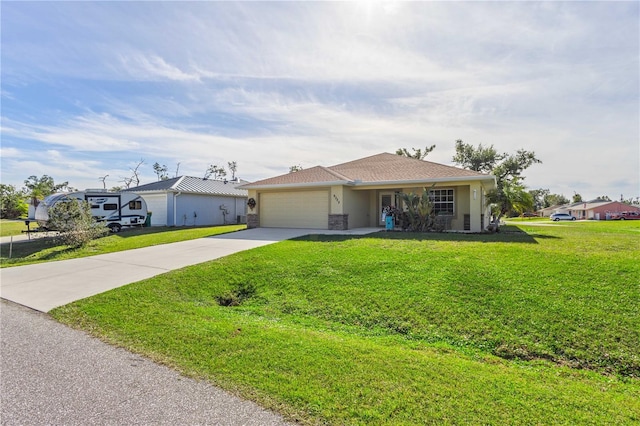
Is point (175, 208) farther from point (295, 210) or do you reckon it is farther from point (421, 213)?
point (421, 213)

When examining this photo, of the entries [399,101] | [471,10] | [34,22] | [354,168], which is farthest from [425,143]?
[34,22]

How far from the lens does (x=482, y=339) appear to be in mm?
4855

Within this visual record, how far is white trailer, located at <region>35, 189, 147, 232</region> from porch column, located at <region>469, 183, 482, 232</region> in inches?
732

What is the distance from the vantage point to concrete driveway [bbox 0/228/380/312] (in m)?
6.88

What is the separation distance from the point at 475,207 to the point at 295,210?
872cm

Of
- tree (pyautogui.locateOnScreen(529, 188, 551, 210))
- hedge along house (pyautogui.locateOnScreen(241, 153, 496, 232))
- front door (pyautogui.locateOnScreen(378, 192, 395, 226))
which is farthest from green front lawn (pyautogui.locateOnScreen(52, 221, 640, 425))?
tree (pyautogui.locateOnScreen(529, 188, 551, 210))

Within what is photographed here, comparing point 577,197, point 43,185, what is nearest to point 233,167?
point 43,185

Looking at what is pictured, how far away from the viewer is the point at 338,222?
1600 centimetres

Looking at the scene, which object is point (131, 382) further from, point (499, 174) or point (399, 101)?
point (499, 174)

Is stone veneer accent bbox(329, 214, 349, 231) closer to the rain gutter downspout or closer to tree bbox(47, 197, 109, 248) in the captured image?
tree bbox(47, 197, 109, 248)

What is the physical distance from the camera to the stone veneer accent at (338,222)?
52.2 ft

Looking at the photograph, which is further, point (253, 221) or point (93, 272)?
point (253, 221)

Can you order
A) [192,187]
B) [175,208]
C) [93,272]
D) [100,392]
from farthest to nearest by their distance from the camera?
1. [192,187]
2. [175,208]
3. [93,272]
4. [100,392]

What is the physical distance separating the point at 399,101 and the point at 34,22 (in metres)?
12.6
